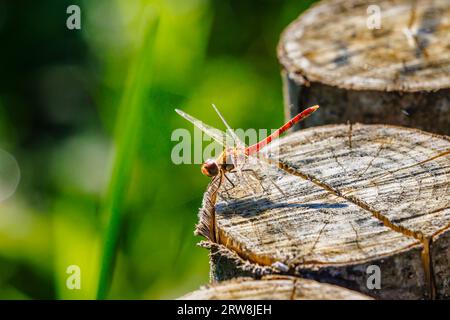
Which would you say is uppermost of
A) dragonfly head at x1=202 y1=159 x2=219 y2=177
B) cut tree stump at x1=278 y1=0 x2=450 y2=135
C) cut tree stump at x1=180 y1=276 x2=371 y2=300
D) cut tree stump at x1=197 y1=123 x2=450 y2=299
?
cut tree stump at x1=278 y1=0 x2=450 y2=135

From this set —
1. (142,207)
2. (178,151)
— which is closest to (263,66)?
(178,151)

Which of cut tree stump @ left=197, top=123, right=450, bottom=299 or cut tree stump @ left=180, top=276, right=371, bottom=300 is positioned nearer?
cut tree stump @ left=180, top=276, right=371, bottom=300

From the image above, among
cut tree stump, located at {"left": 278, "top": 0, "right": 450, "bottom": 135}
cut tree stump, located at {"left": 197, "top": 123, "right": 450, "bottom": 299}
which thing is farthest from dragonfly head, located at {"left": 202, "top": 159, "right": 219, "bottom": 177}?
cut tree stump, located at {"left": 278, "top": 0, "right": 450, "bottom": 135}

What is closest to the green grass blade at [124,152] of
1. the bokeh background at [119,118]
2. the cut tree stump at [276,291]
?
the bokeh background at [119,118]

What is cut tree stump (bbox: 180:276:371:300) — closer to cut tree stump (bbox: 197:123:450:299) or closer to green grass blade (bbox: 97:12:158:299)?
cut tree stump (bbox: 197:123:450:299)

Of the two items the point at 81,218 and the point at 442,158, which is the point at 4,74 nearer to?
the point at 81,218

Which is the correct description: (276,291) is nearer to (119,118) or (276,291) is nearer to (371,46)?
(119,118)

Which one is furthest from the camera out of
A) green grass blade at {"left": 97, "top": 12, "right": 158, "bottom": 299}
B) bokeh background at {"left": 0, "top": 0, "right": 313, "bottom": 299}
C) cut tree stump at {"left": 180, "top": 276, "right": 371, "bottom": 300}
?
bokeh background at {"left": 0, "top": 0, "right": 313, "bottom": 299}
